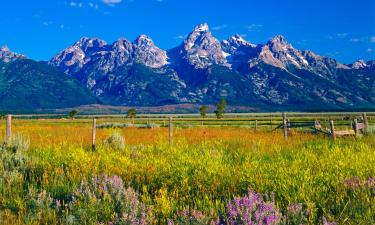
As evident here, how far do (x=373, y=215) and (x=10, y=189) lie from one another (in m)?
7.34

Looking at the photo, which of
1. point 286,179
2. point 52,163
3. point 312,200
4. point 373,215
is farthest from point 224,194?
point 52,163

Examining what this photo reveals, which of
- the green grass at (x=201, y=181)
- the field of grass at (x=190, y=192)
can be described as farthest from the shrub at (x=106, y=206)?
the green grass at (x=201, y=181)

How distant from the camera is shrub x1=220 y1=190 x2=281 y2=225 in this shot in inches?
239

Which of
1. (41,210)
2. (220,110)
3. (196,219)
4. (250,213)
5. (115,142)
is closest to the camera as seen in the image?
(250,213)

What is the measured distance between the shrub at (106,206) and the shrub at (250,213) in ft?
4.35

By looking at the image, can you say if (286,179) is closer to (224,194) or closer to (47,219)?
(224,194)

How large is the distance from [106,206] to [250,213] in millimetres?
2884

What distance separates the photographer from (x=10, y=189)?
9.95 m

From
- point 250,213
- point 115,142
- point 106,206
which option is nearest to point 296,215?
point 250,213

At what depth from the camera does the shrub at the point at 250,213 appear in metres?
6.07

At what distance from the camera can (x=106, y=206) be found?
807 centimetres

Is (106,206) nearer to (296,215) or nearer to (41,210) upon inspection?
(41,210)

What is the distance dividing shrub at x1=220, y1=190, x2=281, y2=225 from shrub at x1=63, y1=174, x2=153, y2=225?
1.33m

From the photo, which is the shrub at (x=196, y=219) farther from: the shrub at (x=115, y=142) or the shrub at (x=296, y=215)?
the shrub at (x=115, y=142)
